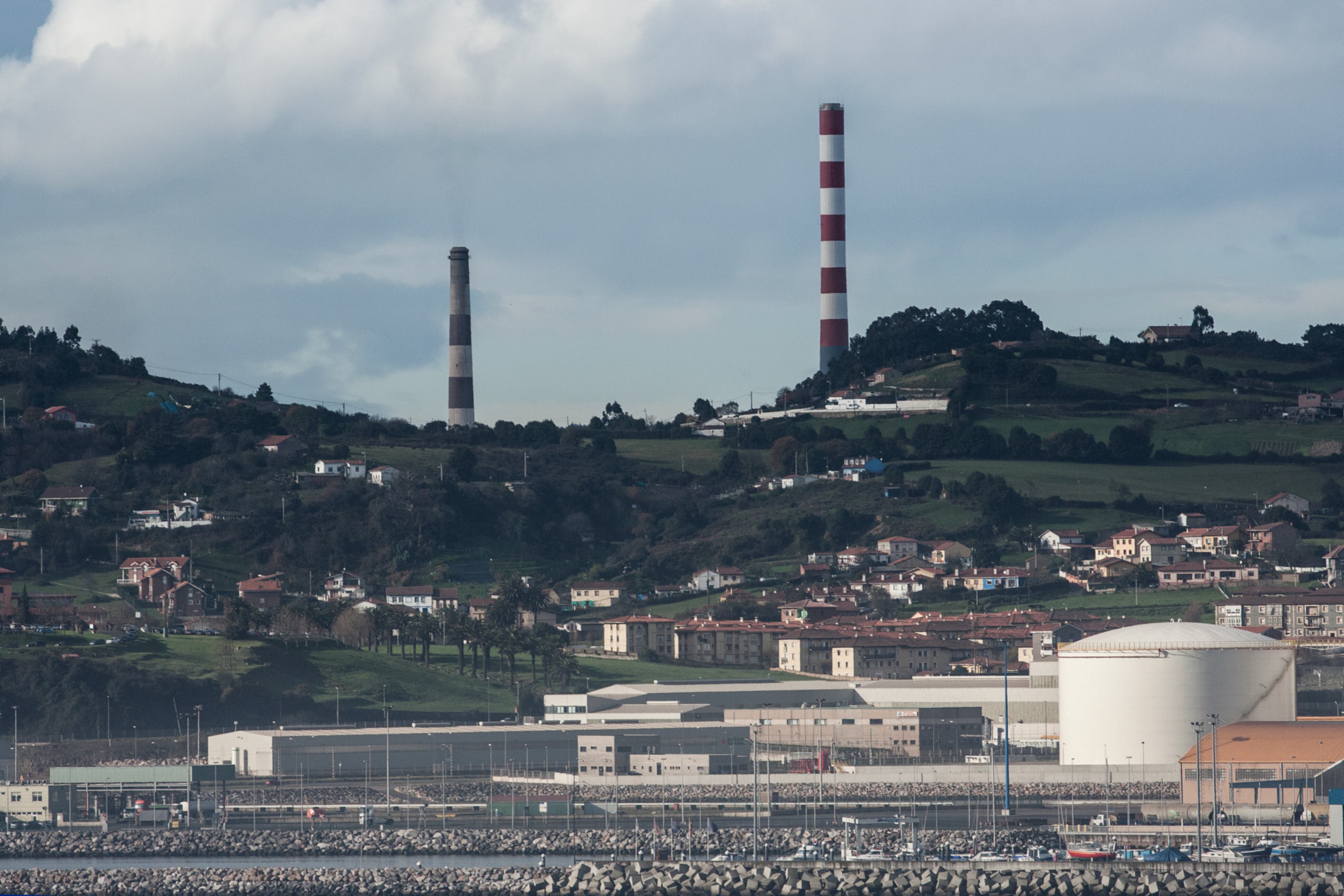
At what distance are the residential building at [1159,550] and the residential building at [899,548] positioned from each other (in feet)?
40.4

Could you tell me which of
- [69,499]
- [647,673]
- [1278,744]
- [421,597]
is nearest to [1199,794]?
[1278,744]

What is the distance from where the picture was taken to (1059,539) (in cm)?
12300

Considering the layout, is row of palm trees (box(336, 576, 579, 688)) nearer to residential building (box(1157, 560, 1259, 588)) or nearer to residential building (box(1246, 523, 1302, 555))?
residential building (box(1157, 560, 1259, 588))

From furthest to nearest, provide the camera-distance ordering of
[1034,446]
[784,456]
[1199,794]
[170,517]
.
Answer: [784,456] < [1034,446] < [170,517] < [1199,794]

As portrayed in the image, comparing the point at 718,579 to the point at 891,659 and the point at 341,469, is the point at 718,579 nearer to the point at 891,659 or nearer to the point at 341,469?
the point at 891,659

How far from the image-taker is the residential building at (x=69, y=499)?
423ft

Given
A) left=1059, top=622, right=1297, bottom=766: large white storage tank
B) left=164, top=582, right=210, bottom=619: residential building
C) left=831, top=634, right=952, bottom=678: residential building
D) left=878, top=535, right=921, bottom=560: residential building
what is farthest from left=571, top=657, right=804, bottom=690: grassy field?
left=878, top=535, right=921, bottom=560: residential building

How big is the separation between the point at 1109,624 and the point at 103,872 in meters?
55.7

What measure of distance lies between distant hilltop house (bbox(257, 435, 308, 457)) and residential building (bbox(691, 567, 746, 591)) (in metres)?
31.7

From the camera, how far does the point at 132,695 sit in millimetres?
88812

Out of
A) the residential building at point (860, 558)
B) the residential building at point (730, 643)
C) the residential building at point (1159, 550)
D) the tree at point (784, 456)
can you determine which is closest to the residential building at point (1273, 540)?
the residential building at point (1159, 550)

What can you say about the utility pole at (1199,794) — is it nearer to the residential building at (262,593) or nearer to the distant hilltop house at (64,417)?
the residential building at (262,593)

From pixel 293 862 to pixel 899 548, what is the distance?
230ft

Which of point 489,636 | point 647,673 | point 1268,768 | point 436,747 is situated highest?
point 489,636
